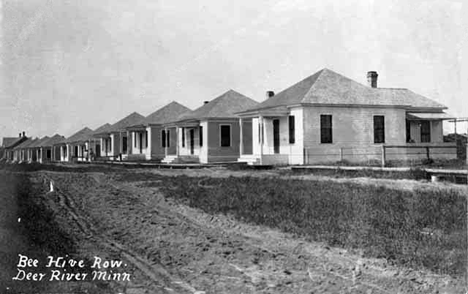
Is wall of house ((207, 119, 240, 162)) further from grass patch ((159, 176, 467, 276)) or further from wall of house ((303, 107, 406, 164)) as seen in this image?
grass patch ((159, 176, 467, 276))

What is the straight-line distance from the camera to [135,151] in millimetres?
48375

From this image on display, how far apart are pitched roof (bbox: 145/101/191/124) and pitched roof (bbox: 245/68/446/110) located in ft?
51.6

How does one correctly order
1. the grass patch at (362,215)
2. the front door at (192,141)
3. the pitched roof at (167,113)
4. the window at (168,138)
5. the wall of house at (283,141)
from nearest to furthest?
the grass patch at (362,215)
the wall of house at (283,141)
the front door at (192,141)
the window at (168,138)
the pitched roof at (167,113)

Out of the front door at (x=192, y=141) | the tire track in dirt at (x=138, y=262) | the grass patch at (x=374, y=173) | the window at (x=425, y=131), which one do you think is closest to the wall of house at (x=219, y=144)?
the front door at (x=192, y=141)

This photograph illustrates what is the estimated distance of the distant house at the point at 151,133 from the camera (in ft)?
143

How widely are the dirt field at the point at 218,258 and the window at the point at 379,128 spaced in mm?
17606

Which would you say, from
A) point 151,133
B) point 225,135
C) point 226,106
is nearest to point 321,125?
point 225,135

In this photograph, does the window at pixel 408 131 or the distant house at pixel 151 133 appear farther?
the distant house at pixel 151 133

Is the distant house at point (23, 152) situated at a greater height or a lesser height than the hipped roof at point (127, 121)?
lesser

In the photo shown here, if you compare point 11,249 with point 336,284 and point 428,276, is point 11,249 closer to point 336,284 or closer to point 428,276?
point 336,284

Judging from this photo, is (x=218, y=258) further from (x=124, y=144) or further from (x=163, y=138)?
(x=124, y=144)

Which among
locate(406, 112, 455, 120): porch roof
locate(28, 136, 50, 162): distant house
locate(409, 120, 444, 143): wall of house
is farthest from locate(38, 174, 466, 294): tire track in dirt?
locate(28, 136, 50, 162): distant house

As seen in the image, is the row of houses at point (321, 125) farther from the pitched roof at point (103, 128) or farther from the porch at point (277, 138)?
the pitched roof at point (103, 128)

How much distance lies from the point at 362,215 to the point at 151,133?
3523cm
